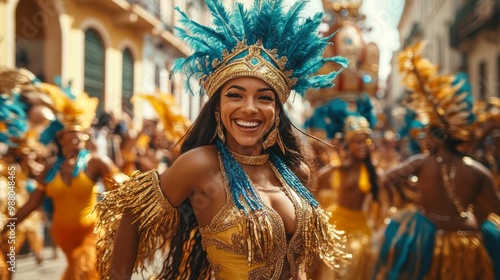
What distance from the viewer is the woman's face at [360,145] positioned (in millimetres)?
5977

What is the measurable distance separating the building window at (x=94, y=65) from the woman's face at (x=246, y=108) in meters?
11.5

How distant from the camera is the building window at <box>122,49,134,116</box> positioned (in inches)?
593

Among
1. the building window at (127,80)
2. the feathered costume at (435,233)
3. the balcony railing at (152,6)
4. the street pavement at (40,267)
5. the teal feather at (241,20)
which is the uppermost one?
the balcony railing at (152,6)

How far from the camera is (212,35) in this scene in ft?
8.71

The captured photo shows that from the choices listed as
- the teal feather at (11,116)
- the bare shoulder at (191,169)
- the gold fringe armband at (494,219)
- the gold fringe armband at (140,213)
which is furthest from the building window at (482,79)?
the gold fringe armband at (140,213)

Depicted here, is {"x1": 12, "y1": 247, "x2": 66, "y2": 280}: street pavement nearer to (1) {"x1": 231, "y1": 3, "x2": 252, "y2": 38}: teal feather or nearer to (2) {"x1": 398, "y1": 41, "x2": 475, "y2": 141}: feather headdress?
(2) {"x1": 398, "y1": 41, "x2": 475, "y2": 141}: feather headdress

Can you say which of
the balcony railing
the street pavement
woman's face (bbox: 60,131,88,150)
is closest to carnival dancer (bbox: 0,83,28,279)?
woman's face (bbox: 60,131,88,150)

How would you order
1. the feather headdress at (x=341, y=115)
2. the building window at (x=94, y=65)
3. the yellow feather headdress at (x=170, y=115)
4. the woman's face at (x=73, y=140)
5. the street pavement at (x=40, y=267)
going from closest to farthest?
the woman's face at (x=73, y=140), the street pavement at (x=40, y=267), the feather headdress at (x=341, y=115), the yellow feather headdress at (x=170, y=115), the building window at (x=94, y=65)

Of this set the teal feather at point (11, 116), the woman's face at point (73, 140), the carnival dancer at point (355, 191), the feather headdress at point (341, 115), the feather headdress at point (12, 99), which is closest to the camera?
the feather headdress at point (12, 99)

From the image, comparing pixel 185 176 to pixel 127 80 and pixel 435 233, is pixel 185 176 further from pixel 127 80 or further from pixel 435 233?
pixel 127 80

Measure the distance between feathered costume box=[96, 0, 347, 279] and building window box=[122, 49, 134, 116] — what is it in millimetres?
12596

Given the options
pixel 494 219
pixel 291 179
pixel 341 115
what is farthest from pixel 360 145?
pixel 291 179

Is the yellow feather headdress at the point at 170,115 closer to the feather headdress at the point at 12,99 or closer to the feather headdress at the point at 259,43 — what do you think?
the feather headdress at the point at 12,99

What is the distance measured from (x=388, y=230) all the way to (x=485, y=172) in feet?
3.52
